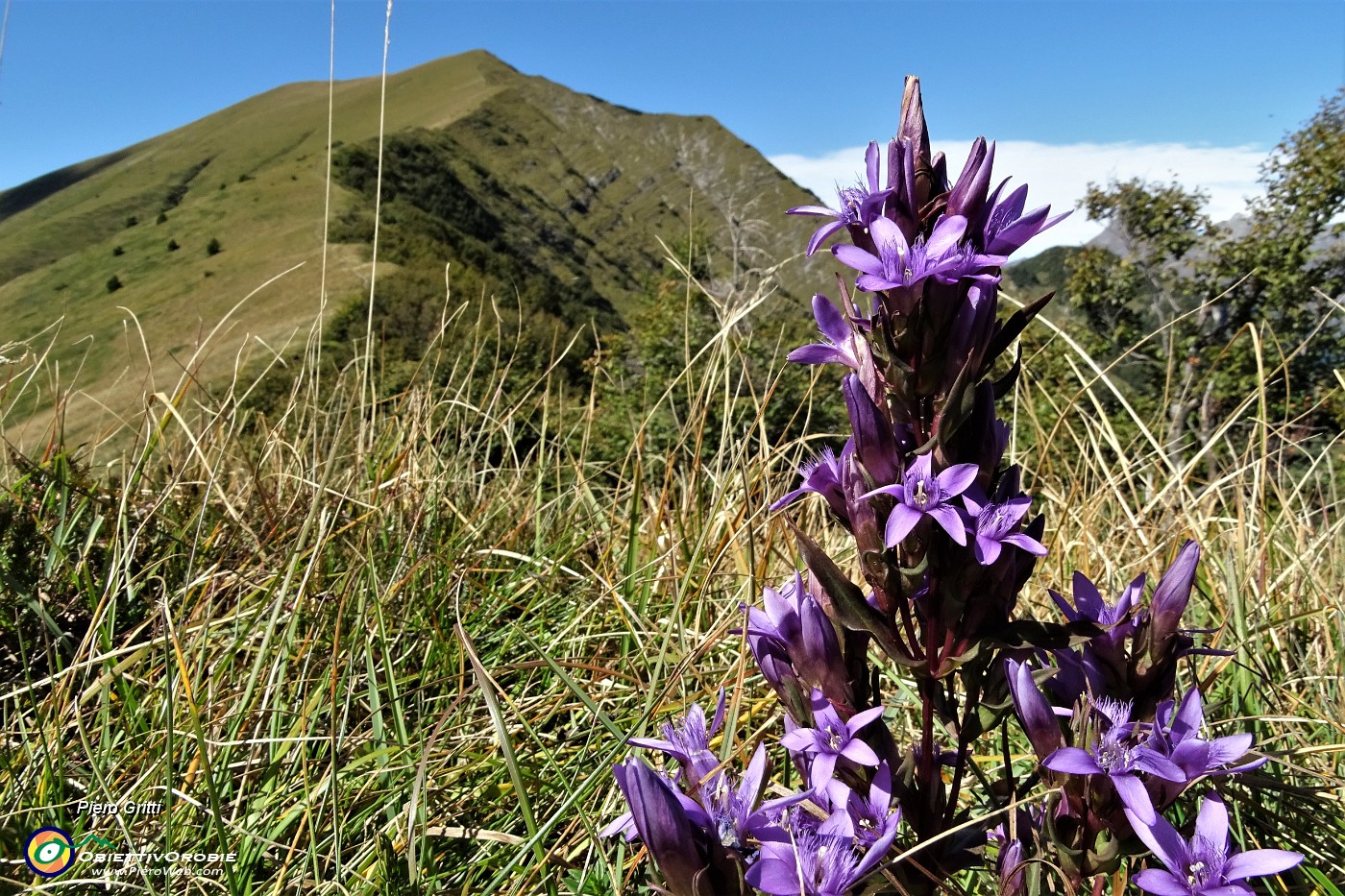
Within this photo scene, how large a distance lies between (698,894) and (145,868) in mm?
1236

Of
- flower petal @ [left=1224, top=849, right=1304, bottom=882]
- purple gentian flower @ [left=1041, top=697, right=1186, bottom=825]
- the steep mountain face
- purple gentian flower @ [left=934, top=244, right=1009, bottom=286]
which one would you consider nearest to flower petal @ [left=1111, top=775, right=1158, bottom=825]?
purple gentian flower @ [left=1041, top=697, right=1186, bottom=825]

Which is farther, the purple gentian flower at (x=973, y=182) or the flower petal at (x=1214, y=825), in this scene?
the purple gentian flower at (x=973, y=182)

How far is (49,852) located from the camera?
165cm

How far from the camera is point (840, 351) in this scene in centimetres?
124

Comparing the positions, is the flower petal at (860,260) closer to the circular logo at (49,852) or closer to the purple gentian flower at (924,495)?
the purple gentian flower at (924,495)

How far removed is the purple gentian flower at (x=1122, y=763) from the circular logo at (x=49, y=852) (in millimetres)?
1833

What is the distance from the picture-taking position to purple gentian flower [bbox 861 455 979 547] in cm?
98

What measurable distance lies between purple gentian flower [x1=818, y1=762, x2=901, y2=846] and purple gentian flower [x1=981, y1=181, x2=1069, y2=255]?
704 millimetres

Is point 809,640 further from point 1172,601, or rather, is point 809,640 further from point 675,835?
point 1172,601

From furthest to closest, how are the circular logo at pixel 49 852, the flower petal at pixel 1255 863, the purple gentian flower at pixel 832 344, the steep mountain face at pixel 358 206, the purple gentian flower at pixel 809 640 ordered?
the steep mountain face at pixel 358 206, the circular logo at pixel 49 852, the purple gentian flower at pixel 832 344, the purple gentian flower at pixel 809 640, the flower petal at pixel 1255 863

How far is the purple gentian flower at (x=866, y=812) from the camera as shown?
0.99 meters

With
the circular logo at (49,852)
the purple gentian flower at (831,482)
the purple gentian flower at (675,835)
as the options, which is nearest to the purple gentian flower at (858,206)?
the purple gentian flower at (831,482)

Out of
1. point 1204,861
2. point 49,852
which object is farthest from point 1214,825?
point 49,852

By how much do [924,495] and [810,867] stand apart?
1.52ft
